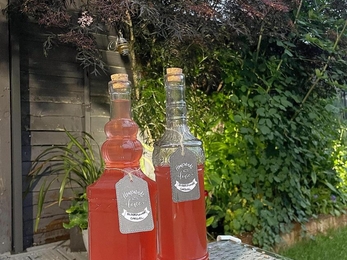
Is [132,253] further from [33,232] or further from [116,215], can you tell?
[33,232]

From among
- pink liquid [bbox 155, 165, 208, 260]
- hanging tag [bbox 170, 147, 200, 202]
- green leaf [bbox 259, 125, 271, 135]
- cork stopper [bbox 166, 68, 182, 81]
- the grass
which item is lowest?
the grass

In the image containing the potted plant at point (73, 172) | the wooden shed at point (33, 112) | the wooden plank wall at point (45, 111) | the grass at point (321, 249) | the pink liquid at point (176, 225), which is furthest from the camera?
the grass at point (321, 249)

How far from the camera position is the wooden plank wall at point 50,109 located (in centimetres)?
157

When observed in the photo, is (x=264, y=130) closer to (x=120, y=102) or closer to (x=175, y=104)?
(x=175, y=104)

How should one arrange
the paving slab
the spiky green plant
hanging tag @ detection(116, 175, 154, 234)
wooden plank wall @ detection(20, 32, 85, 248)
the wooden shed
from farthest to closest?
wooden plank wall @ detection(20, 32, 85, 248), the wooden shed, the spiky green plant, the paving slab, hanging tag @ detection(116, 175, 154, 234)

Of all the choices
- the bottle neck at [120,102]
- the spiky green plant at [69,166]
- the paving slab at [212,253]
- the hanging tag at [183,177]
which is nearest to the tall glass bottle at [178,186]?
the hanging tag at [183,177]

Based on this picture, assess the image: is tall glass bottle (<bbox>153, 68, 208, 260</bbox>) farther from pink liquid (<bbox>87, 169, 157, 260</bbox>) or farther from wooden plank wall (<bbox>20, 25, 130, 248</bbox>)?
wooden plank wall (<bbox>20, 25, 130, 248</bbox>)

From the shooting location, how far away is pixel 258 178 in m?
1.88

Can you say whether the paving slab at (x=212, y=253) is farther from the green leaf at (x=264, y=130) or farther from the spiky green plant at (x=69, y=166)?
the green leaf at (x=264, y=130)

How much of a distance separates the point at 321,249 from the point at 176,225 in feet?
6.01

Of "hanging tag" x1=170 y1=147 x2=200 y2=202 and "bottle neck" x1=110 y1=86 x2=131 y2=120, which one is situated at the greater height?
"bottle neck" x1=110 y1=86 x2=131 y2=120

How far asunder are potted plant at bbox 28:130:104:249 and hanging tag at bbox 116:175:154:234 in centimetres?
63

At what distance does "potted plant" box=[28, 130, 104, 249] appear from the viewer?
3.78 ft

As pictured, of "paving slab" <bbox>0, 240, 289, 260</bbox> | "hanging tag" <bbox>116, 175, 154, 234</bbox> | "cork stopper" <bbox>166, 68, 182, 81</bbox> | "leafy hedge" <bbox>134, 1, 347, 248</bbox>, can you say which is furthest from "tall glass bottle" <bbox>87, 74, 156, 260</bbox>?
"leafy hedge" <bbox>134, 1, 347, 248</bbox>
